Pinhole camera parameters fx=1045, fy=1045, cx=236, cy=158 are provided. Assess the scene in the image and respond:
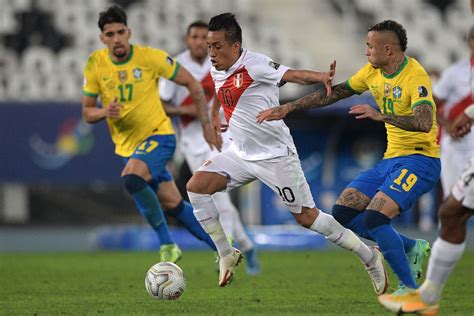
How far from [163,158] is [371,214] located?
10.1 ft

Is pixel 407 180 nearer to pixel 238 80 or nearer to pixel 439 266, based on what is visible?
pixel 238 80

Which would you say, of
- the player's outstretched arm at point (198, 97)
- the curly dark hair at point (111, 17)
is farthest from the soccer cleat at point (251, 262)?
the curly dark hair at point (111, 17)

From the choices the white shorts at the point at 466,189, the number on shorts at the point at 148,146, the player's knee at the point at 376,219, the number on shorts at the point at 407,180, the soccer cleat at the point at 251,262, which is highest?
the white shorts at the point at 466,189

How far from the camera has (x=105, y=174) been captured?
65.4 feet

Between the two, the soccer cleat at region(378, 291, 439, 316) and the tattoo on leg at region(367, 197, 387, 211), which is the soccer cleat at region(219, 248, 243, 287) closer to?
the tattoo on leg at region(367, 197, 387, 211)

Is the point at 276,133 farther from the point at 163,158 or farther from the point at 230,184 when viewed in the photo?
the point at 163,158

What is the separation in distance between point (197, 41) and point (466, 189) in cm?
607

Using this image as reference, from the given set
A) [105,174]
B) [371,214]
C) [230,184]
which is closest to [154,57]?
[230,184]

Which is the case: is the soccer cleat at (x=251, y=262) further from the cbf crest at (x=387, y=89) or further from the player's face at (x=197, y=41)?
the cbf crest at (x=387, y=89)

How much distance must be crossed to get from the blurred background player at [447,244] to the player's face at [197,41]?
223 inches

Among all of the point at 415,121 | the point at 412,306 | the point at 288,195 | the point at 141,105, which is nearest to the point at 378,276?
the point at 288,195

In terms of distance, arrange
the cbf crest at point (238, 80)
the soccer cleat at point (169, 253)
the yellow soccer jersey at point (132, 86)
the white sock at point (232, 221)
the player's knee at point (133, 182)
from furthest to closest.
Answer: the white sock at point (232, 221)
the yellow soccer jersey at point (132, 86)
the soccer cleat at point (169, 253)
the player's knee at point (133, 182)
the cbf crest at point (238, 80)

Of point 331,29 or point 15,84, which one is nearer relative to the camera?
point 15,84

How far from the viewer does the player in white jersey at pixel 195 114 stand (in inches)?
464
